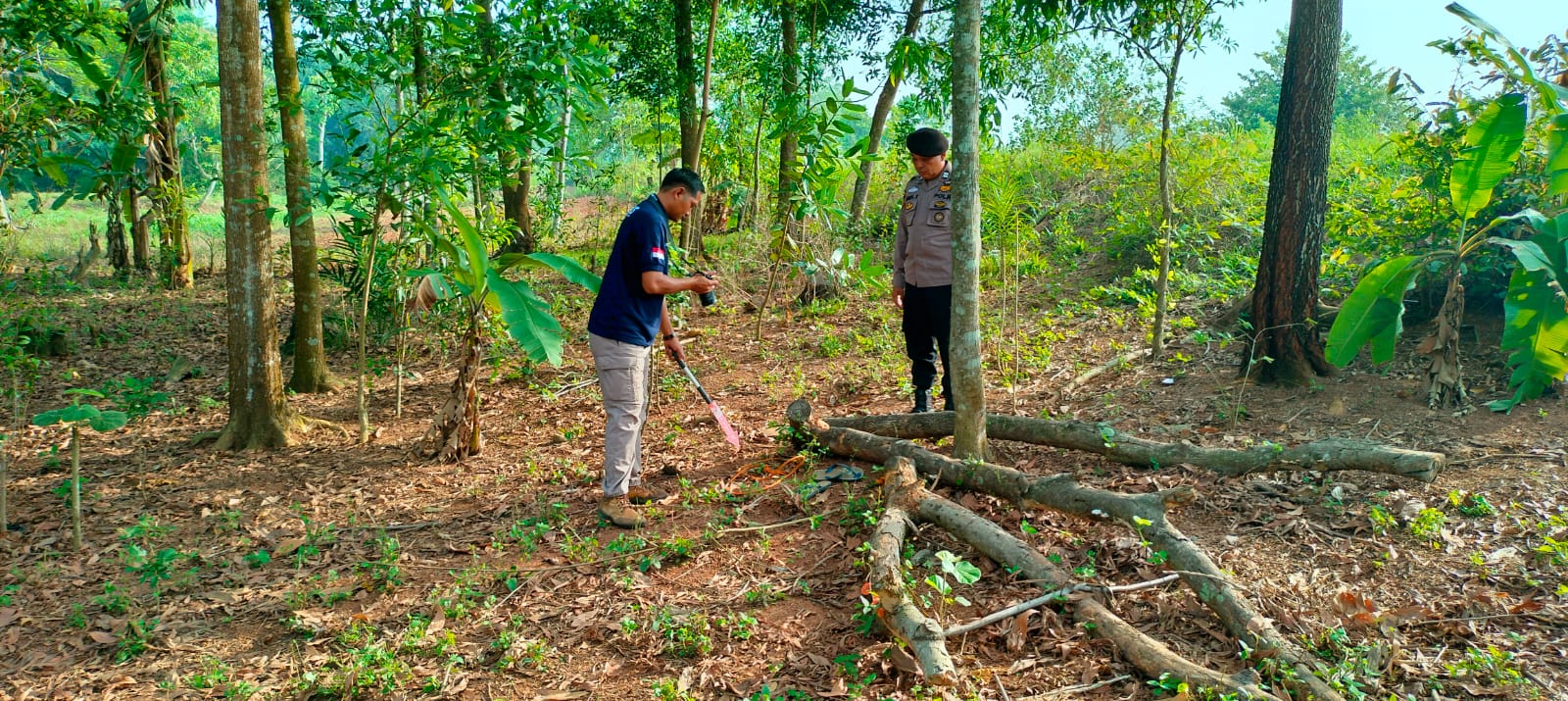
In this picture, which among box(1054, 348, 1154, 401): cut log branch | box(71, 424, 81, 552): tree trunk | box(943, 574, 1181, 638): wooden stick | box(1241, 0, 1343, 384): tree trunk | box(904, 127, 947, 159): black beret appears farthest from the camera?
box(1054, 348, 1154, 401): cut log branch

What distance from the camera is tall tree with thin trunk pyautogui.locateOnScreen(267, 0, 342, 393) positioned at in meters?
5.91

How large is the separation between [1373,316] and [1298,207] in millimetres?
1782

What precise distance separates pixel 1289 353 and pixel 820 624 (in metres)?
4.02

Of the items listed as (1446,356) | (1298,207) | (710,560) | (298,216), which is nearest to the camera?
(710,560)

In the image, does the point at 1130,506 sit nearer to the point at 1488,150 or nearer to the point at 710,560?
the point at 710,560

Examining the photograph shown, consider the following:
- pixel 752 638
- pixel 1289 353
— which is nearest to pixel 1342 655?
pixel 752 638

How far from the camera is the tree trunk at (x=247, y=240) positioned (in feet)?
17.9

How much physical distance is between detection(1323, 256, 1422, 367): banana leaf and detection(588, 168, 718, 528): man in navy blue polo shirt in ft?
10.1

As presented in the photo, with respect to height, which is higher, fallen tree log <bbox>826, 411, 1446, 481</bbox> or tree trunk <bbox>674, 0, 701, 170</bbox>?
tree trunk <bbox>674, 0, 701, 170</bbox>

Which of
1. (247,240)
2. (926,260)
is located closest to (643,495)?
(926,260)

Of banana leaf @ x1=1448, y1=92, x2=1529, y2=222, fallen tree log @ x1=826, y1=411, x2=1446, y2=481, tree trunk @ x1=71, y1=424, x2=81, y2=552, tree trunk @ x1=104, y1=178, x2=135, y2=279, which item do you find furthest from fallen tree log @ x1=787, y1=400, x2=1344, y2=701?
tree trunk @ x1=104, y1=178, x2=135, y2=279

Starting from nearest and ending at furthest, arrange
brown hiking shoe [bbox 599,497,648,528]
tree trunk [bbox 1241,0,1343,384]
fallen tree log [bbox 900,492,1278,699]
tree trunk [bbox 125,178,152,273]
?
fallen tree log [bbox 900,492,1278,699]
brown hiking shoe [bbox 599,497,648,528]
tree trunk [bbox 1241,0,1343,384]
tree trunk [bbox 125,178,152,273]

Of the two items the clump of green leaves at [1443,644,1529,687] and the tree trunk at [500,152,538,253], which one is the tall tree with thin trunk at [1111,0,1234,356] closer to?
the clump of green leaves at [1443,644,1529,687]

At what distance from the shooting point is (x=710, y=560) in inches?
164
